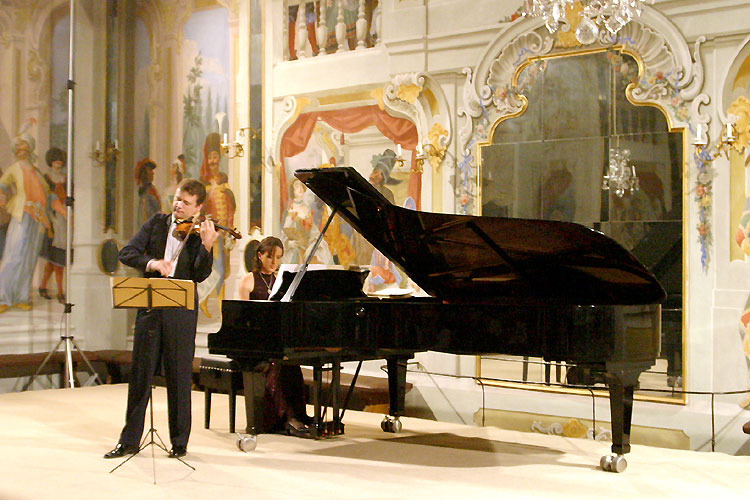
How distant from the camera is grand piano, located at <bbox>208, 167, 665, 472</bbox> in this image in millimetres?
4000

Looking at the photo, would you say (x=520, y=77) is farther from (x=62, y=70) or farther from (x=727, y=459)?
(x=62, y=70)

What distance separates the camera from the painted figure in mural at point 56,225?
27.5 ft

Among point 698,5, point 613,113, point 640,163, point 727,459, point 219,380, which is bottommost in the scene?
point 727,459

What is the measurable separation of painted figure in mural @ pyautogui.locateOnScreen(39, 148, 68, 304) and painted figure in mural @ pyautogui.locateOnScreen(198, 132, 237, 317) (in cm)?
146

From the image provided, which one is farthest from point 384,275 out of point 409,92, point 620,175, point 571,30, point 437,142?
point 571,30

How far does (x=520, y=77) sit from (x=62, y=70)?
15.7 feet

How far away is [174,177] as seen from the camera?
8.50m

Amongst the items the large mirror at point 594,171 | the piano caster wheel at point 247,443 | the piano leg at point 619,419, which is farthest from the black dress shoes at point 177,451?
the large mirror at point 594,171

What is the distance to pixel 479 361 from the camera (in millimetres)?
6656

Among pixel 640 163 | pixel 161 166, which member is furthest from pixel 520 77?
pixel 161 166

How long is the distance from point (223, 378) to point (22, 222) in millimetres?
3863

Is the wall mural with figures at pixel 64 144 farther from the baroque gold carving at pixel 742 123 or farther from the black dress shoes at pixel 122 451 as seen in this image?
the baroque gold carving at pixel 742 123

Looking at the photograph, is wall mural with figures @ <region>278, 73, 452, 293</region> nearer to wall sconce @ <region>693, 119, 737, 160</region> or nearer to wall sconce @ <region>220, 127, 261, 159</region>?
wall sconce @ <region>220, 127, 261, 159</region>

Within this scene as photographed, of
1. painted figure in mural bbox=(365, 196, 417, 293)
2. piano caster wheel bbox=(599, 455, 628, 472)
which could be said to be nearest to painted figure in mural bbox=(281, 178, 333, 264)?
painted figure in mural bbox=(365, 196, 417, 293)
